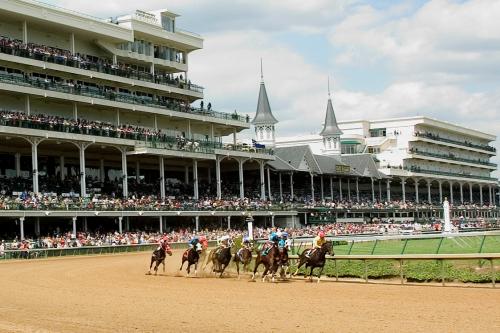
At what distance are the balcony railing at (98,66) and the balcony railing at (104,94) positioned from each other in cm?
123

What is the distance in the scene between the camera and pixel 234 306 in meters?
17.8

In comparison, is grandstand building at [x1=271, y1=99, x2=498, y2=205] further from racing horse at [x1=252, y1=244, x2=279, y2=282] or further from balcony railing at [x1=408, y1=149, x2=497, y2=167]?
racing horse at [x1=252, y1=244, x2=279, y2=282]

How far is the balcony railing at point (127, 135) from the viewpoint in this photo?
46484 millimetres

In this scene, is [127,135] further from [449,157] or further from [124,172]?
[449,157]

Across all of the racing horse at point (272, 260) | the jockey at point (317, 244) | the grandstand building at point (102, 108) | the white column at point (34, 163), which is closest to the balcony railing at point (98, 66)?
the grandstand building at point (102, 108)

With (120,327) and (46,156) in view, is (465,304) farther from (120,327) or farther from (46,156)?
(46,156)

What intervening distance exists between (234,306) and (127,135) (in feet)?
122

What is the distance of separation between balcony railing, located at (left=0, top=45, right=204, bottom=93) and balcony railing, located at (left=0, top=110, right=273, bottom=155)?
3.76 metres

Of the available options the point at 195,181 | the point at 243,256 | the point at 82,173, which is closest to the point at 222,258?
the point at 243,256

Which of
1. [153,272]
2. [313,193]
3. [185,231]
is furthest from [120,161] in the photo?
[153,272]

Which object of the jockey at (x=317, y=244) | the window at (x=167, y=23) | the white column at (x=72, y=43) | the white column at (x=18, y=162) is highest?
the window at (x=167, y=23)

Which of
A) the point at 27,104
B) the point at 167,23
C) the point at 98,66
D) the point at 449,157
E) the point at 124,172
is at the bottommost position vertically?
the point at 124,172

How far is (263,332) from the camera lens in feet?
44.5

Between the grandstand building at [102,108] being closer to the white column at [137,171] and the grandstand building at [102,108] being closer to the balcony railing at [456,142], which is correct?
the white column at [137,171]
